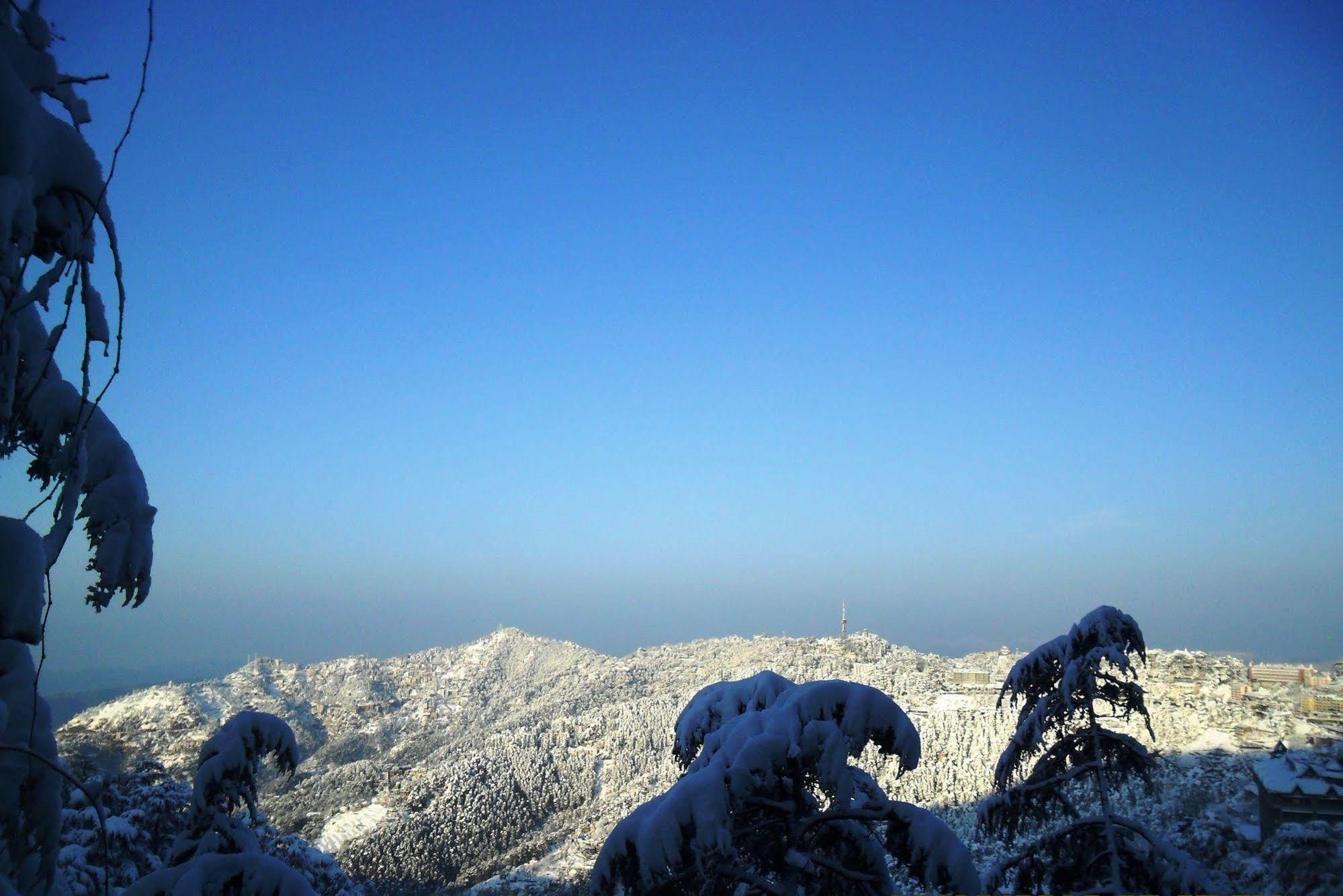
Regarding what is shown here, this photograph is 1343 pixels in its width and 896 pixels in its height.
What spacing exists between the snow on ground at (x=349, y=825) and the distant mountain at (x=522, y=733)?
24 cm

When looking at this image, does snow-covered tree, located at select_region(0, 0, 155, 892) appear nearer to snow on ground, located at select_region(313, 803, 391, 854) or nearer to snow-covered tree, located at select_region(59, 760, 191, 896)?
snow-covered tree, located at select_region(59, 760, 191, 896)

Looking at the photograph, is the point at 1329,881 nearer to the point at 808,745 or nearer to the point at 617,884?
the point at 808,745

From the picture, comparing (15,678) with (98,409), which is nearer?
(15,678)

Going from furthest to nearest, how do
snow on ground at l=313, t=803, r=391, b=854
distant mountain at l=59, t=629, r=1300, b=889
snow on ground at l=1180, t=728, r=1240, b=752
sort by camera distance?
snow on ground at l=313, t=803, r=391, b=854 → distant mountain at l=59, t=629, r=1300, b=889 → snow on ground at l=1180, t=728, r=1240, b=752

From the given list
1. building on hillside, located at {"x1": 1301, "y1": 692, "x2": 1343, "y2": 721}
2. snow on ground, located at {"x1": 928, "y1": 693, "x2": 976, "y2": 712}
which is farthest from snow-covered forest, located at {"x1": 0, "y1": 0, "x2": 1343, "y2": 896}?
snow on ground, located at {"x1": 928, "y1": 693, "x2": 976, "y2": 712}

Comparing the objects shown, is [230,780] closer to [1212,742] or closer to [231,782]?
[231,782]

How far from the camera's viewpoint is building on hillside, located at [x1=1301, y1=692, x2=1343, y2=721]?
158 feet

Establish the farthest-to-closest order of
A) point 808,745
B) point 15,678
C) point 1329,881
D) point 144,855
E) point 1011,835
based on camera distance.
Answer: point 144,855, point 1329,881, point 1011,835, point 808,745, point 15,678

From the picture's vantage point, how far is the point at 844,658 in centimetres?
12688

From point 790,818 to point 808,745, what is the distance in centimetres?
47

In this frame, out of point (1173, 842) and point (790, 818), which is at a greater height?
point (790, 818)

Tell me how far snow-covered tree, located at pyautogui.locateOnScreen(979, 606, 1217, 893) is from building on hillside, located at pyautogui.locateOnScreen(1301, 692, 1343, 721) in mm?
52092

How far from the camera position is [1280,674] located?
81812 mm

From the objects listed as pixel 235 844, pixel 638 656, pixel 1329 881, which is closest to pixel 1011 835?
pixel 1329 881
